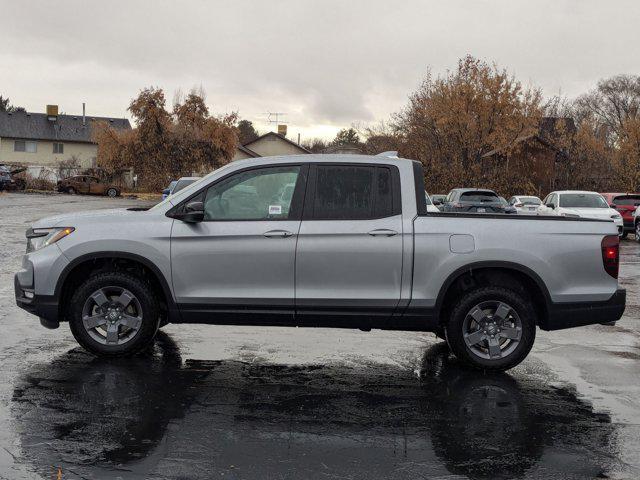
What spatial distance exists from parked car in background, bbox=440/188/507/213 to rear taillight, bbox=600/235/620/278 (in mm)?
17108

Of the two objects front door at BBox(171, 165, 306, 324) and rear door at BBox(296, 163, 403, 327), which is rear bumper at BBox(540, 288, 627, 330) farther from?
front door at BBox(171, 165, 306, 324)

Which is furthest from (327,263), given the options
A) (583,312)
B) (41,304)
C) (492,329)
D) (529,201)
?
(529,201)

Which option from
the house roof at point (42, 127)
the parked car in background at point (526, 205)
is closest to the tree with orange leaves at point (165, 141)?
the house roof at point (42, 127)

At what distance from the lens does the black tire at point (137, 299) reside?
6.99 meters

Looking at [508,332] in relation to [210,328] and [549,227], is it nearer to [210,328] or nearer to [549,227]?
[549,227]

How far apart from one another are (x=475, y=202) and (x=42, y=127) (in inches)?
2585

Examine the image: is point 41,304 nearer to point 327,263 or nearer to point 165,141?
point 327,263

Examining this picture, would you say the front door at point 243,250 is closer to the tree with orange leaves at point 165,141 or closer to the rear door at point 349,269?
the rear door at point 349,269

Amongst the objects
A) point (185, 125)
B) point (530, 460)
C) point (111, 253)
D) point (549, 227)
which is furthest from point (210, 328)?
point (185, 125)

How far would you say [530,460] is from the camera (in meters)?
4.70

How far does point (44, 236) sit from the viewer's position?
→ 23.8 ft

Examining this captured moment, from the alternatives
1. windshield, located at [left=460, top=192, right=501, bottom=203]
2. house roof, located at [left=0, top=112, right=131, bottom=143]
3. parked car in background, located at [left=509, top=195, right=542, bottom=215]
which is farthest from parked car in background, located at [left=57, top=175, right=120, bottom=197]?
windshield, located at [left=460, top=192, right=501, bottom=203]

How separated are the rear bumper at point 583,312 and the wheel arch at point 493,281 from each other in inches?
2.8

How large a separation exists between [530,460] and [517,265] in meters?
2.45
